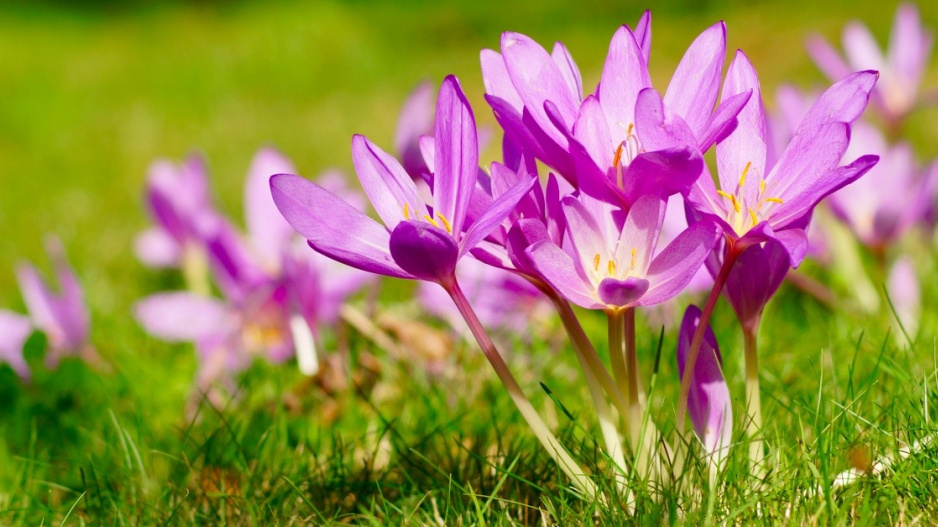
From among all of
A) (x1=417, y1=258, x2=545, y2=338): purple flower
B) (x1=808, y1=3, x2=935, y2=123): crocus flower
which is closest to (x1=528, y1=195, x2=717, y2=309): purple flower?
(x1=417, y1=258, x2=545, y2=338): purple flower

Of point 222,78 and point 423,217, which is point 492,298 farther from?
point 222,78

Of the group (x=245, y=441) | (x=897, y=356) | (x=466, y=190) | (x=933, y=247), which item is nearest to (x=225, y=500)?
(x=245, y=441)

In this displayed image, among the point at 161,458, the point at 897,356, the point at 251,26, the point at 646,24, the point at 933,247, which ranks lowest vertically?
the point at 161,458

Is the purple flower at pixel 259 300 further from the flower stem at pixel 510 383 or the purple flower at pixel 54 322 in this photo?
the flower stem at pixel 510 383

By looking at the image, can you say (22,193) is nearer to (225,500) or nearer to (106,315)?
(106,315)

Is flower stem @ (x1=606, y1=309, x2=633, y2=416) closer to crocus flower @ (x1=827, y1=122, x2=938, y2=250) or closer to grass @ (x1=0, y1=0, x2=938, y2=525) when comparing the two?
grass @ (x1=0, y1=0, x2=938, y2=525)

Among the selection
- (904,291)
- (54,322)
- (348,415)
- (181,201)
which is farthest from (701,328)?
(181,201)

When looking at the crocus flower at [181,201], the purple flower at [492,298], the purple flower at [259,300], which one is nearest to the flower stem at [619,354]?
the purple flower at [259,300]
